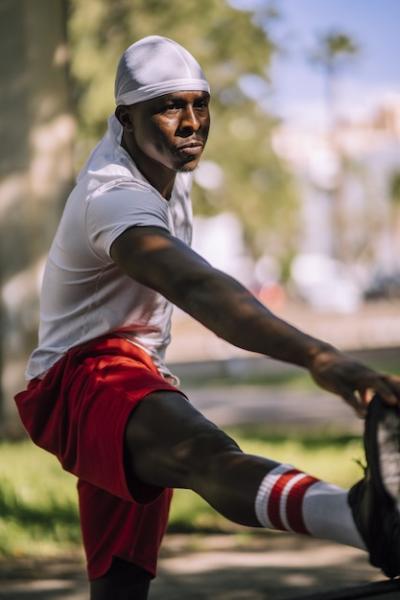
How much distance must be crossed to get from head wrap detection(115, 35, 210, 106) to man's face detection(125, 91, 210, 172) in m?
0.02

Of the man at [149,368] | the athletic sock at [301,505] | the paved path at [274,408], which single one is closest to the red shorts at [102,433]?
the man at [149,368]

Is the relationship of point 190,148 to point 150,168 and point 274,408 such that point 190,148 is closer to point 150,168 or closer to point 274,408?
point 150,168

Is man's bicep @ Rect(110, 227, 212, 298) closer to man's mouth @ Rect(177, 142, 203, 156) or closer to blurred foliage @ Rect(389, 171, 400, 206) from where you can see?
man's mouth @ Rect(177, 142, 203, 156)

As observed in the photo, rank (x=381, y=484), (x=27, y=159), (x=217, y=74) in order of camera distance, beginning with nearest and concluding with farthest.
Answer: (x=381, y=484) < (x=27, y=159) < (x=217, y=74)

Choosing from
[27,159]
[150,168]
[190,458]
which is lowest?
[190,458]

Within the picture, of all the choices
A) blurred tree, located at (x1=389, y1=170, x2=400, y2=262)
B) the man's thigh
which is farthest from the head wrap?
blurred tree, located at (x1=389, y1=170, x2=400, y2=262)

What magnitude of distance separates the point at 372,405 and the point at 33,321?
6.54 m

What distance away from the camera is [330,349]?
93.1 inches

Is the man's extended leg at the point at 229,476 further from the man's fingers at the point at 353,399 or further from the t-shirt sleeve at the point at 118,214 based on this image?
the t-shirt sleeve at the point at 118,214

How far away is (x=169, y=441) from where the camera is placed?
267 cm

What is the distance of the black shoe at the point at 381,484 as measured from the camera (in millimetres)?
2264

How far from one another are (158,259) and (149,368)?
0.56 m

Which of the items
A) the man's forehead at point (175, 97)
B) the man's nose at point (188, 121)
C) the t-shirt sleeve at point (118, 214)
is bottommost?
the t-shirt sleeve at point (118, 214)

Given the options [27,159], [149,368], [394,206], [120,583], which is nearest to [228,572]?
[120,583]
